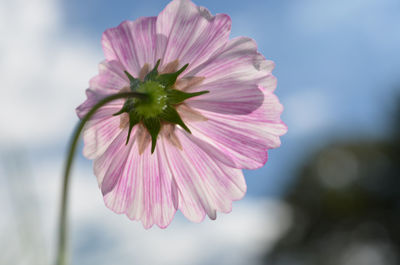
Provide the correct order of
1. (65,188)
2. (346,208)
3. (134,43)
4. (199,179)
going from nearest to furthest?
(65,188) < (134,43) < (199,179) < (346,208)

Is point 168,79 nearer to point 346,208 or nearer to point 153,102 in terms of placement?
point 153,102

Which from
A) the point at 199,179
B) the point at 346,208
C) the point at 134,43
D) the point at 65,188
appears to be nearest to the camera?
the point at 65,188

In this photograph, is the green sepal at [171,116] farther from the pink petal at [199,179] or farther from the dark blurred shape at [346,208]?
the dark blurred shape at [346,208]

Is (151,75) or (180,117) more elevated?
(151,75)

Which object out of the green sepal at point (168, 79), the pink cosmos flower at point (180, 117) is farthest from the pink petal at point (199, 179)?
the green sepal at point (168, 79)

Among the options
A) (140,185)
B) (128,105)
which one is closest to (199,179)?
(140,185)

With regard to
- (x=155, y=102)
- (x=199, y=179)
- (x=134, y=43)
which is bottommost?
(x=199, y=179)

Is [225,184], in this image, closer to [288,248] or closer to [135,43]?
[135,43]

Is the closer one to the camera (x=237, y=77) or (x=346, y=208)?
(x=237, y=77)
